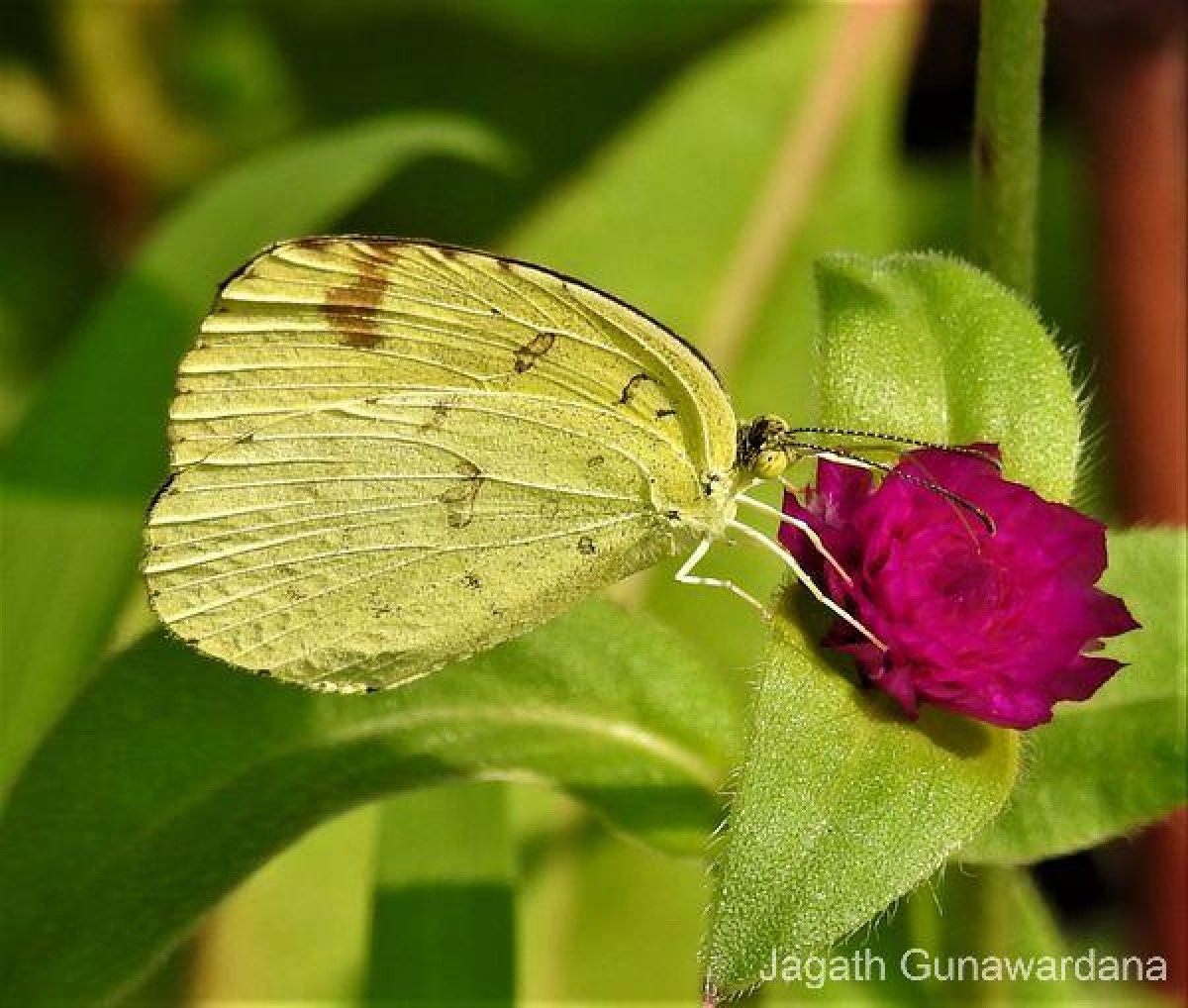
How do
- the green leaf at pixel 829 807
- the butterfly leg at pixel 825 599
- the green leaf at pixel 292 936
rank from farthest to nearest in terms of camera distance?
the green leaf at pixel 292 936
the butterfly leg at pixel 825 599
the green leaf at pixel 829 807

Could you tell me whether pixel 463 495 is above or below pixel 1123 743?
above

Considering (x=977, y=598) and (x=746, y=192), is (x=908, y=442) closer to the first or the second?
(x=977, y=598)

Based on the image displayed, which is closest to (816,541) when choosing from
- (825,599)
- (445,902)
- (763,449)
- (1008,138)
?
(825,599)

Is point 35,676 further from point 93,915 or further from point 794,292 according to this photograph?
point 794,292

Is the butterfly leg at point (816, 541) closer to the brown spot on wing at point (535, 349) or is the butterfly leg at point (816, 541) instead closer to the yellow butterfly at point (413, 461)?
the yellow butterfly at point (413, 461)

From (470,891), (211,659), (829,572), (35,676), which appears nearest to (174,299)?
(35,676)

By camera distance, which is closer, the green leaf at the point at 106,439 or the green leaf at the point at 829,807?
the green leaf at the point at 829,807

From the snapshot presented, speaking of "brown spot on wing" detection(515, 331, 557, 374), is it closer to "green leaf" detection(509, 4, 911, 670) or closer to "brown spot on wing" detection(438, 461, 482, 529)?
"brown spot on wing" detection(438, 461, 482, 529)

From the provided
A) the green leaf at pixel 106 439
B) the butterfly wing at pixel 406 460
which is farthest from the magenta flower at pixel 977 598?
the green leaf at pixel 106 439
